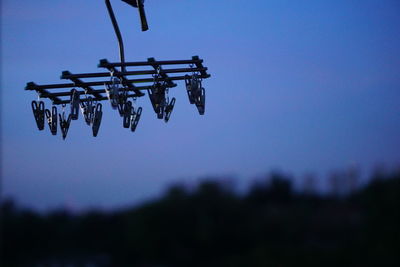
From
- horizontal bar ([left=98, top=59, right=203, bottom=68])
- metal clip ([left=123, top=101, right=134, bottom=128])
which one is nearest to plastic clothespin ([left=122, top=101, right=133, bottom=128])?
metal clip ([left=123, top=101, right=134, bottom=128])

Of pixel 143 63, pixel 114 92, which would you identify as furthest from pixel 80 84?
pixel 143 63

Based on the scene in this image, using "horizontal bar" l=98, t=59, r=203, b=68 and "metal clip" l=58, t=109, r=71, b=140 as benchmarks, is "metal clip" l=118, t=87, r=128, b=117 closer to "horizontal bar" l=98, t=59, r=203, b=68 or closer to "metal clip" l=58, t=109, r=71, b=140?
"horizontal bar" l=98, t=59, r=203, b=68

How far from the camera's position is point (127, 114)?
2939mm

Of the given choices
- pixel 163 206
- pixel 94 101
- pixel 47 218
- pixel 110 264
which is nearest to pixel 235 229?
pixel 163 206

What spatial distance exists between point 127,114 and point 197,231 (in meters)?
21.6

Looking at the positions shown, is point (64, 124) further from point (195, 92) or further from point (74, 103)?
point (195, 92)

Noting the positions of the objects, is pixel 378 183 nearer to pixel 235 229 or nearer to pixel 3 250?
pixel 235 229

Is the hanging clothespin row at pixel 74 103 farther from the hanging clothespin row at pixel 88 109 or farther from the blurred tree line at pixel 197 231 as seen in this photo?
the blurred tree line at pixel 197 231

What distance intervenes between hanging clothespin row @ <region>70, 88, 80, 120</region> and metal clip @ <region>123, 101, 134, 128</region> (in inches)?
8.8

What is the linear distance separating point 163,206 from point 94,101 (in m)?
21.5

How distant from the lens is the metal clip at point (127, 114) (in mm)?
2916

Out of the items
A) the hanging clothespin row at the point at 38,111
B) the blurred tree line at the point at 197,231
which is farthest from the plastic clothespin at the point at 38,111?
the blurred tree line at the point at 197,231

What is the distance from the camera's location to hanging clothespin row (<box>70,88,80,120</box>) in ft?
9.46

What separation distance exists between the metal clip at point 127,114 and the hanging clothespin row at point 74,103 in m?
0.22
